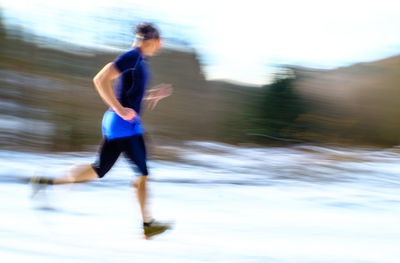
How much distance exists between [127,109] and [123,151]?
36 centimetres

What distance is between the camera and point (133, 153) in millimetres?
3529

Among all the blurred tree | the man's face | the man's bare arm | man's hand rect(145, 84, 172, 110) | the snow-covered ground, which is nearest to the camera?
the man's bare arm

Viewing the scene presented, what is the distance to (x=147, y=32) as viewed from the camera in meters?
3.53

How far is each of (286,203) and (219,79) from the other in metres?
12.0

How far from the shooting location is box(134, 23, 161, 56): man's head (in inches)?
138

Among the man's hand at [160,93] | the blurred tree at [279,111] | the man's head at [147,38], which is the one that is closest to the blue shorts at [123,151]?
the man's hand at [160,93]

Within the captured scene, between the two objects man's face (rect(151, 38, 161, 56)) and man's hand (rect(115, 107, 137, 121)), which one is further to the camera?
man's face (rect(151, 38, 161, 56))

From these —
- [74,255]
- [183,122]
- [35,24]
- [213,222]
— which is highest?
[35,24]

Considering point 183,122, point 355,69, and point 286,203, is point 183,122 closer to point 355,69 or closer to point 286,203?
point 355,69

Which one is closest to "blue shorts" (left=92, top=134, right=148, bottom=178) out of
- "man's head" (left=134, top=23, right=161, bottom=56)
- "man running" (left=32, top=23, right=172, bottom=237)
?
"man running" (left=32, top=23, right=172, bottom=237)

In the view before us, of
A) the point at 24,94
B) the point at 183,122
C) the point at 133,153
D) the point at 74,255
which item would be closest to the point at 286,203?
the point at 133,153

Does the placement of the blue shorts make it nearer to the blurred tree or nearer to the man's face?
the man's face

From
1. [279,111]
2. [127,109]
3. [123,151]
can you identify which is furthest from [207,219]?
[279,111]

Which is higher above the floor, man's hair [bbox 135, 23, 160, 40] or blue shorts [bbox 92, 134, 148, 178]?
man's hair [bbox 135, 23, 160, 40]
